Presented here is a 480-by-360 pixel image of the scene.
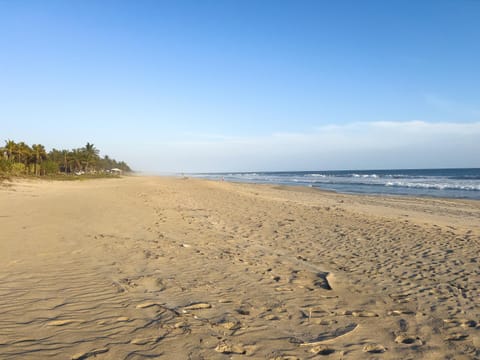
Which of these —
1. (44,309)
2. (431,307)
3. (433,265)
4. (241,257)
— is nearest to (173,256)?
(241,257)

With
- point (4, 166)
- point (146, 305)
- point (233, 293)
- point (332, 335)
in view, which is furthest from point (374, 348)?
point (4, 166)

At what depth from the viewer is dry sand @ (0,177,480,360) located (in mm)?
3635

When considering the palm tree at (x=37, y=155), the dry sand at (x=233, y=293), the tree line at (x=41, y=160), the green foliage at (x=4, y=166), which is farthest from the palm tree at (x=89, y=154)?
the dry sand at (x=233, y=293)

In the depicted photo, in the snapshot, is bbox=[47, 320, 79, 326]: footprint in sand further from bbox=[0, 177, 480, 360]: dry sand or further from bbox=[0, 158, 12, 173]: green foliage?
bbox=[0, 158, 12, 173]: green foliage

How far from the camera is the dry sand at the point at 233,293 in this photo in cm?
363

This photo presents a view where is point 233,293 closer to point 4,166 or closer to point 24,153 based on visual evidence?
point 4,166

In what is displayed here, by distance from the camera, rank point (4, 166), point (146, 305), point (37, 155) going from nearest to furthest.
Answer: point (146, 305)
point (4, 166)
point (37, 155)

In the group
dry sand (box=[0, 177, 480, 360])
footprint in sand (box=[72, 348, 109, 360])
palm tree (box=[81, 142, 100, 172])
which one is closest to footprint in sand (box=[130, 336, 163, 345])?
dry sand (box=[0, 177, 480, 360])

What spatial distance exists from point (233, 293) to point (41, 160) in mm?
70738

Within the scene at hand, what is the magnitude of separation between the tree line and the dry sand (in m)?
38.2

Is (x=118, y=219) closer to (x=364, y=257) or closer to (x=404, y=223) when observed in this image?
(x=364, y=257)

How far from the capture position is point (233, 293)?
5277mm

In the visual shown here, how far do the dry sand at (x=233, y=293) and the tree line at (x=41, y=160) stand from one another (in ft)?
125

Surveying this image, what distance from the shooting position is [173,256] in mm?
7414
